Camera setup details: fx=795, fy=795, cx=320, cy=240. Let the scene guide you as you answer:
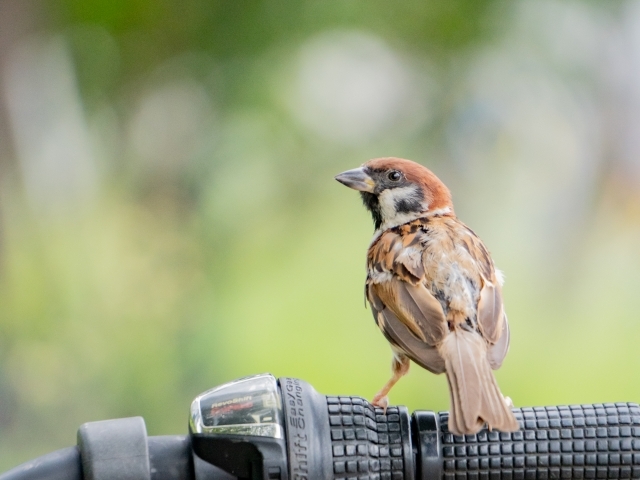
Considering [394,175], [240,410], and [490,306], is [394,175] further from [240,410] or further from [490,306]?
[240,410]

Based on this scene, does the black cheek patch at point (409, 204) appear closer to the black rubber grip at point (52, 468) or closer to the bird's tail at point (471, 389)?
the bird's tail at point (471, 389)

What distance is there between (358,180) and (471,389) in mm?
1024

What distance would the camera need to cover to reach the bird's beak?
2367 mm

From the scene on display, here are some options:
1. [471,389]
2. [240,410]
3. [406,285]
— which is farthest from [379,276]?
[240,410]

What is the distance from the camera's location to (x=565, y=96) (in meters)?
3.53

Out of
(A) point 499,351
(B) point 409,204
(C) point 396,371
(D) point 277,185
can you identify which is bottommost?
(C) point 396,371

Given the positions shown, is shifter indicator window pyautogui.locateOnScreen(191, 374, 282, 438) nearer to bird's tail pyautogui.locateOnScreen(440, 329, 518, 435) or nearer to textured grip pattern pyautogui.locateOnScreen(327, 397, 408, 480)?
textured grip pattern pyautogui.locateOnScreen(327, 397, 408, 480)

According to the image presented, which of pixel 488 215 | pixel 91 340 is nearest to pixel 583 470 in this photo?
pixel 488 215

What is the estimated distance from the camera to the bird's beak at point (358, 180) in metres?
2.37

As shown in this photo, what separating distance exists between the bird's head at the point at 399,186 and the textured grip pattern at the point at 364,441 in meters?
1.23

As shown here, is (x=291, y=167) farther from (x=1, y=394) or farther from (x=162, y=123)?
(x=1, y=394)

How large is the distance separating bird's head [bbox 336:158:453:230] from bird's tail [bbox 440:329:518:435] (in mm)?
711

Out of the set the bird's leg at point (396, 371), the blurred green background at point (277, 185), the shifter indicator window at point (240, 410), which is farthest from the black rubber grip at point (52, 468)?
the blurred green background at point (277, 185)

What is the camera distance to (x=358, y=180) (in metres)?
2.38
